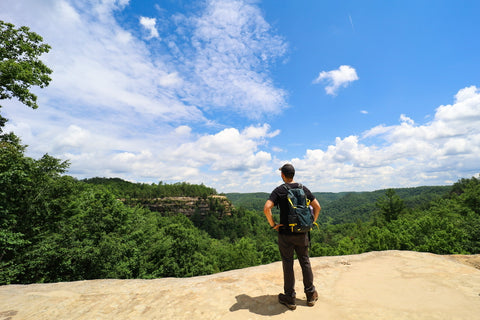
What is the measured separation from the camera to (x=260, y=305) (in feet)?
11.8

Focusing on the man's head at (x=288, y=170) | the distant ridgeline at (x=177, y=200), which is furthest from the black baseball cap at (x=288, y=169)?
the distant ridgeline at (x=177, y=200)

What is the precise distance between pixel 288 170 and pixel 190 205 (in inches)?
4729

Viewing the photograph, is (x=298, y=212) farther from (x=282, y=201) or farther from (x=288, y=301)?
(x=288, y=301)

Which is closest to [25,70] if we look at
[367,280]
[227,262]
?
[367,280]

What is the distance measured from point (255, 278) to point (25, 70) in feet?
45.2

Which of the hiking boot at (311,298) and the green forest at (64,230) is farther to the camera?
the green forest at (64,230)

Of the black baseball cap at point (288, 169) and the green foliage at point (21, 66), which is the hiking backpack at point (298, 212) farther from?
the green foliage at point (21, 66)

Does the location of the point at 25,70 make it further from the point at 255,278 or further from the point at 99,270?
the point at 99,270

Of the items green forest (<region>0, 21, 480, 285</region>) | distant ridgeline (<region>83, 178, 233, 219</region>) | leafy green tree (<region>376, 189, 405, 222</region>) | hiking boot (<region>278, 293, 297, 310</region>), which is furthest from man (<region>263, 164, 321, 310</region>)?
distant ridgeline (<region>83, 178, 233, 219</region>)

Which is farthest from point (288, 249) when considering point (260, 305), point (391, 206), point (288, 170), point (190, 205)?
point (190, 205)

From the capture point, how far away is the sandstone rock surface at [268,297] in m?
3.25

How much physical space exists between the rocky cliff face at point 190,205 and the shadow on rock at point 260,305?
10897 cm

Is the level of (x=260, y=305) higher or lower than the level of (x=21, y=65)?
lower

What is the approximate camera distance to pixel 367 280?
461 centimetres
